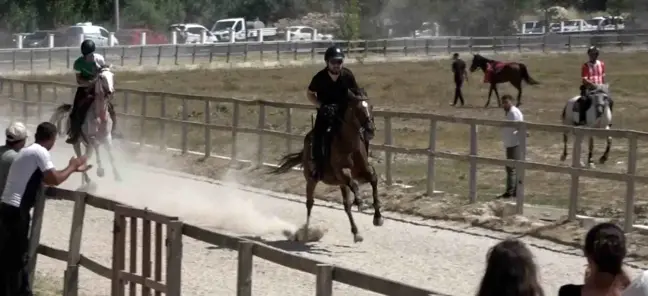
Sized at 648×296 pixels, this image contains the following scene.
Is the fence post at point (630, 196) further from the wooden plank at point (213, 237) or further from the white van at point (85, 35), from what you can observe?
the white van at point (85, 35)

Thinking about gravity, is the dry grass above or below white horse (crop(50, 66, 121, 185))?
below

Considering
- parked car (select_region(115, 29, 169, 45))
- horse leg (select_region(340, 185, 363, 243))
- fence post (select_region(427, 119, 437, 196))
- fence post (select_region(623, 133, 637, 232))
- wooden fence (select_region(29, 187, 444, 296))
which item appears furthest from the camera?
parked car (select_region(115, 29, 169, 45))

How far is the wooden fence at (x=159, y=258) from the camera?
6711 mm

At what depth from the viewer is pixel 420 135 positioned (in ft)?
93.5

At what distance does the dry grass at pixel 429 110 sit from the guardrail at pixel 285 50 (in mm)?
4443

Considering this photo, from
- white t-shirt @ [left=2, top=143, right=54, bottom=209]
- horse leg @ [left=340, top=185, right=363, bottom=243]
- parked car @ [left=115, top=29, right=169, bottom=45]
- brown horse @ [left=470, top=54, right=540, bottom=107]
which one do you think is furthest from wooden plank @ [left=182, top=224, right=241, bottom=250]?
parked car @ [left=115, top=29, right=169, bottom=45]

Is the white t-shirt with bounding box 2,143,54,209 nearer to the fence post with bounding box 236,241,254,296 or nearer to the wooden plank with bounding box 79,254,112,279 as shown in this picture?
the wooden plank with bounding box 79,254,112,279

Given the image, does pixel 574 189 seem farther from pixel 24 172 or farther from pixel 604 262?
pixel 604 262

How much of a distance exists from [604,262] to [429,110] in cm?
→ 3090

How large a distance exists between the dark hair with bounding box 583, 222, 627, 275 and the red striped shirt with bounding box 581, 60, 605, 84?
17.4 m

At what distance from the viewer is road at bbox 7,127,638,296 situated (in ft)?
39.7

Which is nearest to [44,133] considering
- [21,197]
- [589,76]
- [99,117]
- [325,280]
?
[21,197]

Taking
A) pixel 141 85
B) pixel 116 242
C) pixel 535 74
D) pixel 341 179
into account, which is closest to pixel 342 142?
pixel 341 179

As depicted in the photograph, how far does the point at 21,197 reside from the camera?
9836mm
